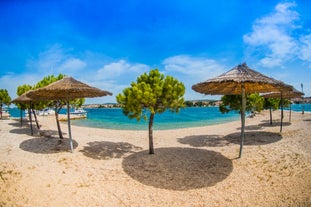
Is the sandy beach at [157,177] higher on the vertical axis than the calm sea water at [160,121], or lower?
higher

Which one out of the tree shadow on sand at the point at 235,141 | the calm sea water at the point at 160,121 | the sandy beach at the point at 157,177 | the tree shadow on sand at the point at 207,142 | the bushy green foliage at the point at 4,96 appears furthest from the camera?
the calm sea water at the point at 160,121

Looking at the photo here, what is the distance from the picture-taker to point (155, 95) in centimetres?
877

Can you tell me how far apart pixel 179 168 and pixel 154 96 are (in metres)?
3.33

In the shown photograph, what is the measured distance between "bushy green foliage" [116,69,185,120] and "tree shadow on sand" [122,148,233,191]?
6.99 ft

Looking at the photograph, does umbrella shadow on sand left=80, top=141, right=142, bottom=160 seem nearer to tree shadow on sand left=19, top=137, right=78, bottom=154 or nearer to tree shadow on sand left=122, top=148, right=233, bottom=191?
tree shadow on sand left=122, top=148, right=233, bottom=191

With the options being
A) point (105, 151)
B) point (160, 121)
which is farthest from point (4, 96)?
point (160, 121)

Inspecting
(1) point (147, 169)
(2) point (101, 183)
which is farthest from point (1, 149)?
(1) point (147, 169)

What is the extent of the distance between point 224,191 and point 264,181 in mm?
1630

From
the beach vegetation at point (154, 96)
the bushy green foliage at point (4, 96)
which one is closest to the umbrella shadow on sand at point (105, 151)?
the beach vegetation at point (154, 96)

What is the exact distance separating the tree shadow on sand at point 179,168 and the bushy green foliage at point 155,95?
2132 mm

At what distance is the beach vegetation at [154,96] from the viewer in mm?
8711

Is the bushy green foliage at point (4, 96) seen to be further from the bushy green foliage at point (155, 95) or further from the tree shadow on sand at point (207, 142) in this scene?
the tree shadow on sand at point (207, 142)

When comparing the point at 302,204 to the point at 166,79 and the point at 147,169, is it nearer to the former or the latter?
the point at 147,169

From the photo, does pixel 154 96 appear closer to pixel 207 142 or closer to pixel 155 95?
pixel 155 95
